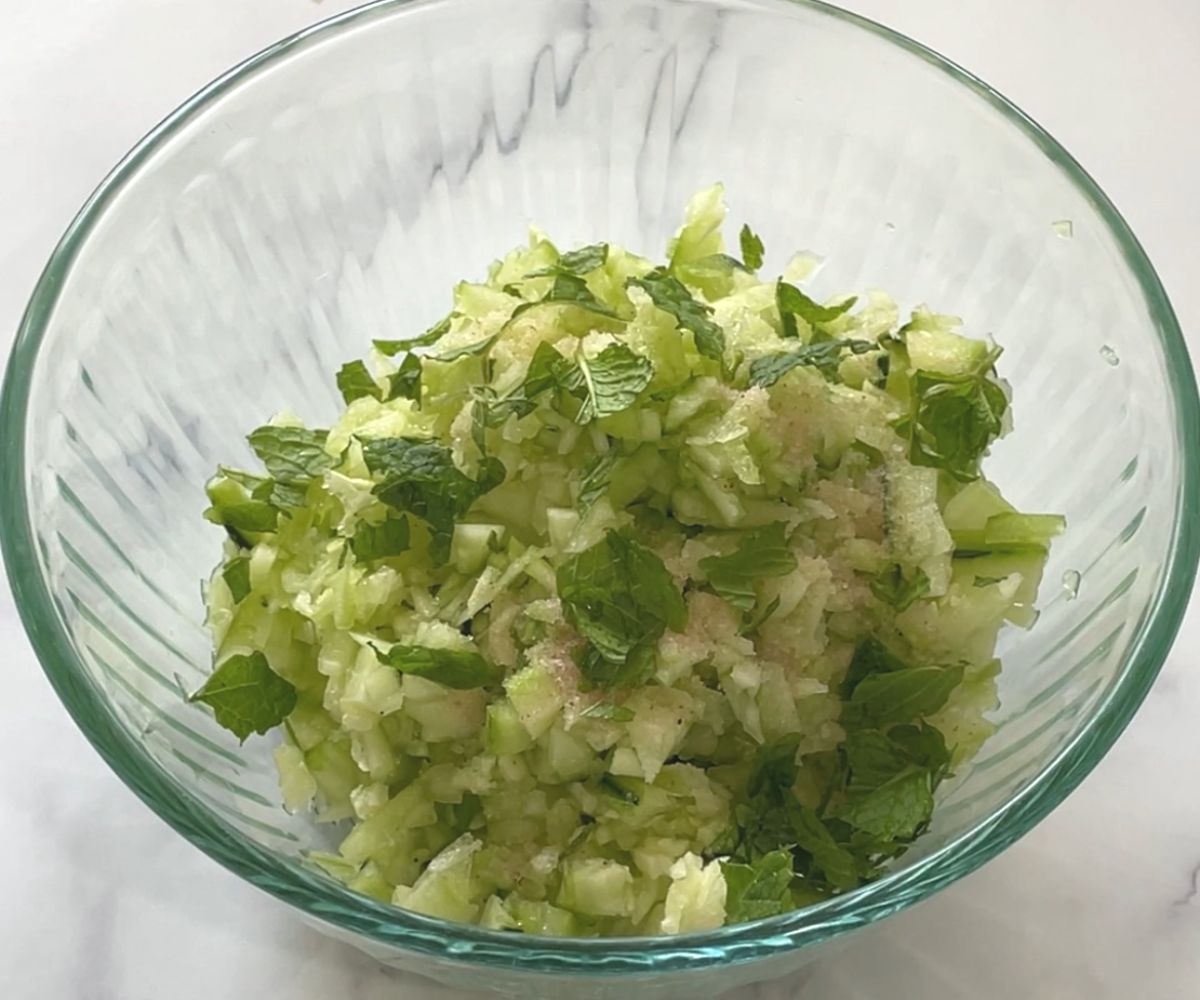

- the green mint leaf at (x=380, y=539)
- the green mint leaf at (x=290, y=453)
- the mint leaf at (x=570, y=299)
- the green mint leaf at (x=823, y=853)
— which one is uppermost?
the mint leaf at (x=570, y=299)

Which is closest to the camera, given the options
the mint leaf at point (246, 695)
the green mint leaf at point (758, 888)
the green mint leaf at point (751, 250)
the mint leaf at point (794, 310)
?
the green mint leaf at point (758, 888)

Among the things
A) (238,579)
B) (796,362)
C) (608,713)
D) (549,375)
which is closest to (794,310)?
(796,362)

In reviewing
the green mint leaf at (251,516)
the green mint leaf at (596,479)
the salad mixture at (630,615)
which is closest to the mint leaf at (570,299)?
the salad mixture at (630,615)

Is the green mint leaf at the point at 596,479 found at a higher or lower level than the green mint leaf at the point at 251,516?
higher

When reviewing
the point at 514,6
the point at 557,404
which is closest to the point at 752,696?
the point at 557,404

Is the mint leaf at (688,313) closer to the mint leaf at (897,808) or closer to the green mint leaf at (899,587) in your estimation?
the green mint leaf at (899,587)

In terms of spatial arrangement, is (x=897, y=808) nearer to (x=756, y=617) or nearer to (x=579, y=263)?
(x=756, y=617)
